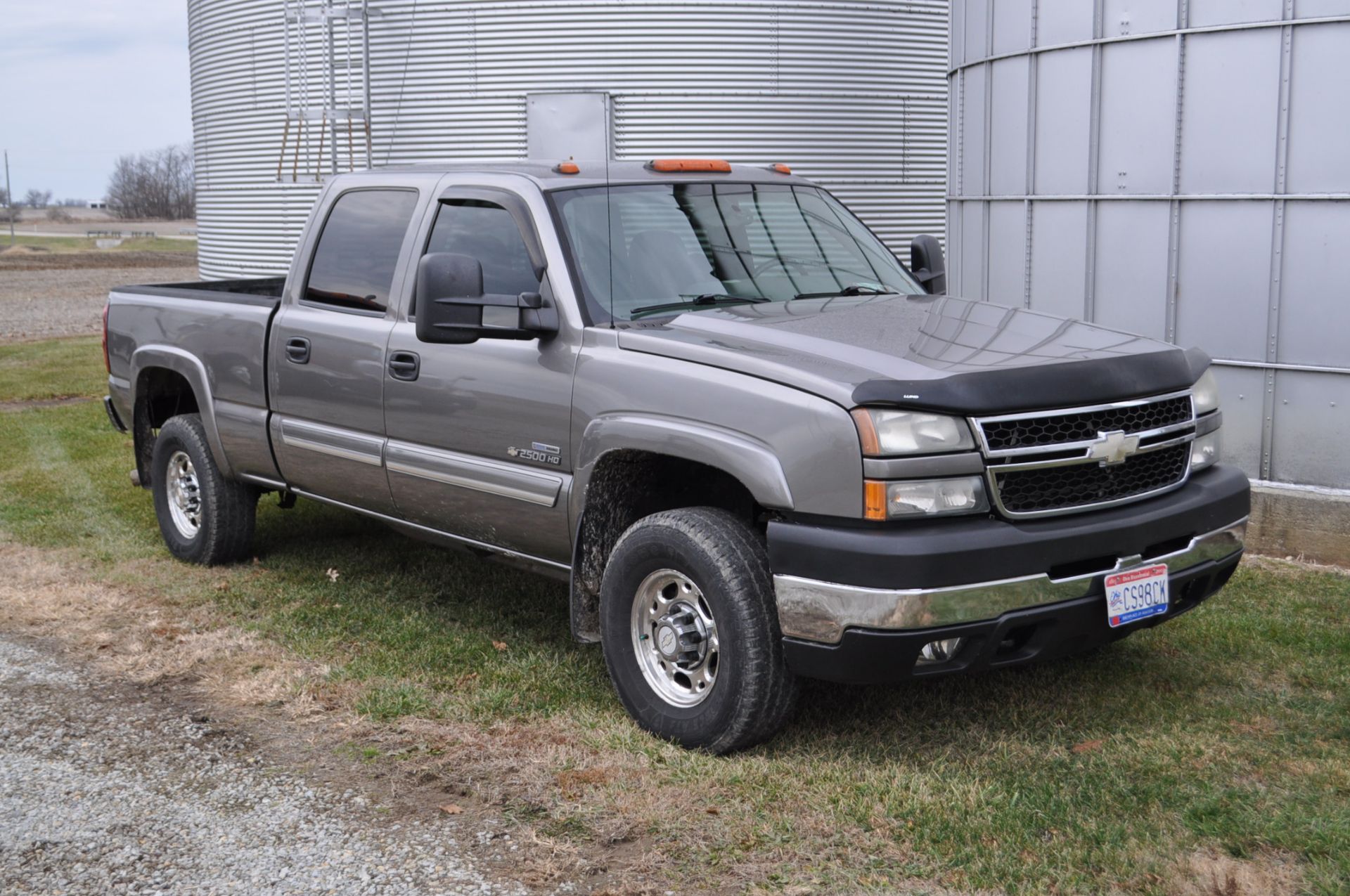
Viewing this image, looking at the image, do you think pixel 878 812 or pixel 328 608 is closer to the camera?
pixel 878 812

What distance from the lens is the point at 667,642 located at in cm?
468

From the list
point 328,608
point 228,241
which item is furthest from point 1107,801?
point 228,241

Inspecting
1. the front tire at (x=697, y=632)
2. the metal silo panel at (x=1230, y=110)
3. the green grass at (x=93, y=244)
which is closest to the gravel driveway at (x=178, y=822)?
the front tire at (x=697, y=632)

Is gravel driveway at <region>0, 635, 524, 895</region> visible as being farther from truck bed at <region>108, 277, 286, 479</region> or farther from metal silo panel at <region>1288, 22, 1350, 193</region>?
metal silo panel at <region>1288, 22, 1350, 193</region>

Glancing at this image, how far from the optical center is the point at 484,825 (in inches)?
164

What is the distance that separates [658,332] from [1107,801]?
6.91 ft

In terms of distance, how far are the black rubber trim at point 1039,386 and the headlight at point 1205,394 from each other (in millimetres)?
215

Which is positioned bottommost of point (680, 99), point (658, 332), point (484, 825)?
point (484, 825)

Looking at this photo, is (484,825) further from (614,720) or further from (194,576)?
(194,576)

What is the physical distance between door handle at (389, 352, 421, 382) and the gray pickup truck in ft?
0.04

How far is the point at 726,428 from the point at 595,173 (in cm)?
163

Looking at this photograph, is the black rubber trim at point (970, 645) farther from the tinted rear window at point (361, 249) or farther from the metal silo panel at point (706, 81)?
the metal silo panel at point (706, 81)

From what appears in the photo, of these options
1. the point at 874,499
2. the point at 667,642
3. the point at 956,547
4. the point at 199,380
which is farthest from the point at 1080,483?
the point at 199,380

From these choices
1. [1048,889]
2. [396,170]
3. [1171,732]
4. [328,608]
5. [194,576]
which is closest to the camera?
[1048,889]
